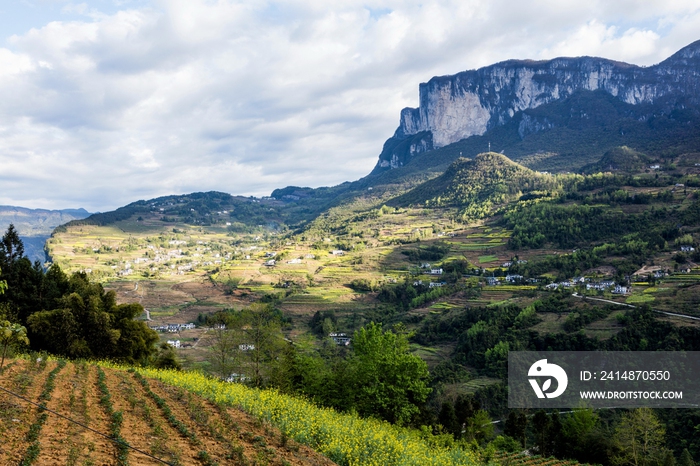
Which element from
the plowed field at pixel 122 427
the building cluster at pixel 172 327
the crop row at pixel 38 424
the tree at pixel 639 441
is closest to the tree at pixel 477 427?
the tree at pixel 639 441

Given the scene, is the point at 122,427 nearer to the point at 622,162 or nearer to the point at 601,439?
the point at 601,439

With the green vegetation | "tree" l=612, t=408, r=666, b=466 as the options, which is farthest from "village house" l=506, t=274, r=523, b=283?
"tree" l=612, t=408, r=666, b=466

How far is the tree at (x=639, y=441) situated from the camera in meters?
29.6

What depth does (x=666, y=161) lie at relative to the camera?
13600cm

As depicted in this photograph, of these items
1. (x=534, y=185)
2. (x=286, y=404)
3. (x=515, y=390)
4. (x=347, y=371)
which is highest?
(x=534, y=185)

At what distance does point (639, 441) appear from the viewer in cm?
3139

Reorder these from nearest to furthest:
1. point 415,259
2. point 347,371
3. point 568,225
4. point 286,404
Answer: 1. point 286,404
2. point 347,371
3. point 568,225
4. point 415,259

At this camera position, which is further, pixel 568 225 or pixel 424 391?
pixel 568 225

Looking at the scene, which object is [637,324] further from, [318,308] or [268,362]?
[318,308]

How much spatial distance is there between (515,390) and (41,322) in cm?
4497

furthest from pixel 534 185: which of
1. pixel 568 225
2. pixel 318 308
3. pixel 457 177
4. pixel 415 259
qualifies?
pixel 318 308

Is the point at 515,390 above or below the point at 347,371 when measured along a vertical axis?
below

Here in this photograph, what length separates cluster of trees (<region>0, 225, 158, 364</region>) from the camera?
25.0 meters

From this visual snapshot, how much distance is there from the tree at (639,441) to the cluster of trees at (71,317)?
110ft
